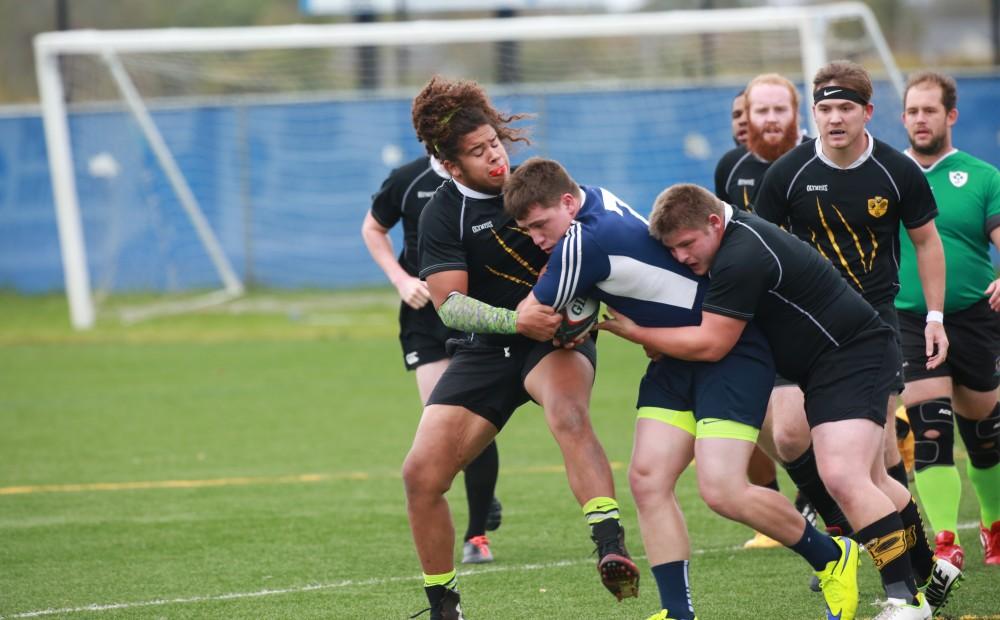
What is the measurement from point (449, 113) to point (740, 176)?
7.90 ft

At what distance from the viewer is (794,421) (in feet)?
20.1

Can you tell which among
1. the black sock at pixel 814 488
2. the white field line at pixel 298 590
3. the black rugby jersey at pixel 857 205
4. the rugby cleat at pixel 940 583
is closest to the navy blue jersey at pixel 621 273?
the black rugby jersey at pixel 857 205

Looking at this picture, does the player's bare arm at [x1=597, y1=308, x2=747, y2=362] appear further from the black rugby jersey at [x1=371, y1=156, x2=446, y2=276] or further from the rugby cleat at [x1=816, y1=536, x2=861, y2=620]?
the black rugby jersey at [x1=371, y1=156, x2=446, y2=276]

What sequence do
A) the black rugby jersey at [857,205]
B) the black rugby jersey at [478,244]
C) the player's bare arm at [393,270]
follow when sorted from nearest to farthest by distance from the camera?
the black rugby jersey at [478,244] → the black rugby jersey at [857,205] → the player's bare arm at [393,270]

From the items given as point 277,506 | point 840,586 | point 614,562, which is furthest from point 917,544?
point 277,506

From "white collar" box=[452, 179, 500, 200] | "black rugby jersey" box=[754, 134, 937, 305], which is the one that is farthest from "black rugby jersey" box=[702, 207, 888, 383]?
"white collar" box=[452, 179, 500, 200]

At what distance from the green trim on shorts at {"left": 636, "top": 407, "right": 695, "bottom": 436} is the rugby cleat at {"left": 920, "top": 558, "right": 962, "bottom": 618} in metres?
1.32

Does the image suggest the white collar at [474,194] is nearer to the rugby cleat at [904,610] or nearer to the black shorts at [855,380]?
the black shorts at [855,380]

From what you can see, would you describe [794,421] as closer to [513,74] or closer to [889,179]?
[889,179]

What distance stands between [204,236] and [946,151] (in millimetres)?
14757

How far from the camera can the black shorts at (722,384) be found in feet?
17.0

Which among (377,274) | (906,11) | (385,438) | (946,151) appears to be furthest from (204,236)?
(906,11)

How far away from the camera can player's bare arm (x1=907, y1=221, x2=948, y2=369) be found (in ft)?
20.2

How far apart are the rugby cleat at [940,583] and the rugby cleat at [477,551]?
2.31m
